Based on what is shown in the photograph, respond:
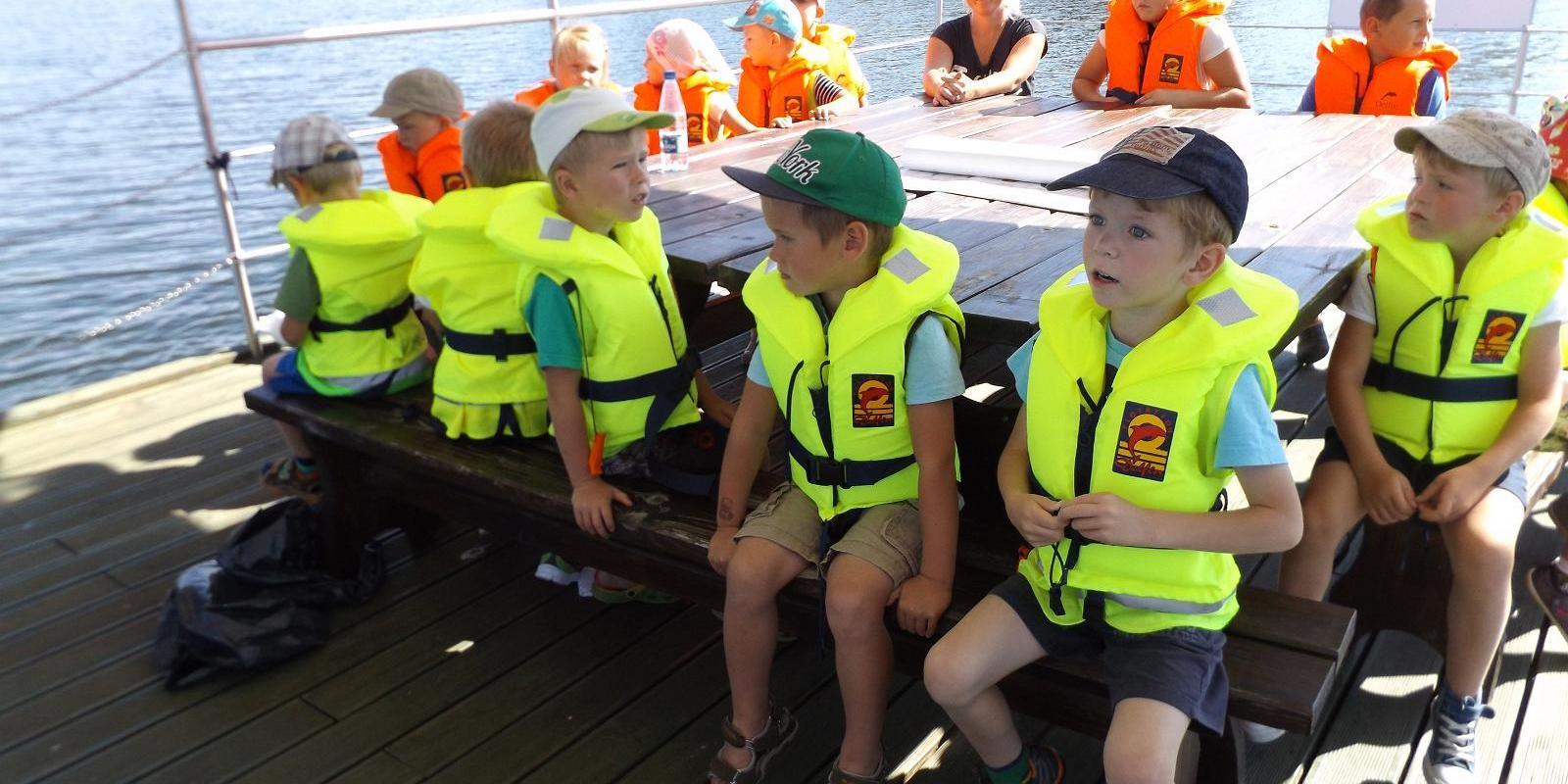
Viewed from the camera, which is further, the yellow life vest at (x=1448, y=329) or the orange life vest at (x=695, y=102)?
the orange life vest at (x=695, y=102)

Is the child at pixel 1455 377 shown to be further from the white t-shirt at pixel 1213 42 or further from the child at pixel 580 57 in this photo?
the child at pixel 580 57

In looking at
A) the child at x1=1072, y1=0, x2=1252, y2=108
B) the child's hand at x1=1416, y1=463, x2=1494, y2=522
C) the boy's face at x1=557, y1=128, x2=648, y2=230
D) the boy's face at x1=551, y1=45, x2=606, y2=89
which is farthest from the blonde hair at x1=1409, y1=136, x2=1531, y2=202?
the boy's face at x1=551, y1=45, x2=606, y2=89

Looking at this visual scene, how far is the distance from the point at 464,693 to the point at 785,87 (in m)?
3.40

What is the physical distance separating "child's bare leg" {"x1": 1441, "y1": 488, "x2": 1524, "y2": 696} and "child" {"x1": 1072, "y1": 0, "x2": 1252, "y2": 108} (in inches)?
101

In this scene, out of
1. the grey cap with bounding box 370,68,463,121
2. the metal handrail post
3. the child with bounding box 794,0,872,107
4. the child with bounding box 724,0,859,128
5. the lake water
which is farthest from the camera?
the lake water

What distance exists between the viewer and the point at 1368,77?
448 cm

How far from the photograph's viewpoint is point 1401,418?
234 cm

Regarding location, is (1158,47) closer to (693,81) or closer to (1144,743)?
(693,81)

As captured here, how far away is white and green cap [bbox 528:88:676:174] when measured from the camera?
234 centimetres

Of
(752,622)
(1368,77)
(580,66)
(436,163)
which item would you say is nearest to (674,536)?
(752,622)

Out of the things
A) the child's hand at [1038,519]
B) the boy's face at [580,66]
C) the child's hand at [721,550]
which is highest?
the boy's face at [580,66]

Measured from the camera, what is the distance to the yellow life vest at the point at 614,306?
2363 mm

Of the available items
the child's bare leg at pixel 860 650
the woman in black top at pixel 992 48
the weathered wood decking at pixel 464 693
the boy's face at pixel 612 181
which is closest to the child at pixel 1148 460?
the child's bare leg at pixel 860 650

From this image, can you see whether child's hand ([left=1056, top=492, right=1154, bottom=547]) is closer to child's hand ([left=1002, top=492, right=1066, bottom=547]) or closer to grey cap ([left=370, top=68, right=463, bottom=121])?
child's hand ([left=1002, top=492, right=1066, bottom=547])
